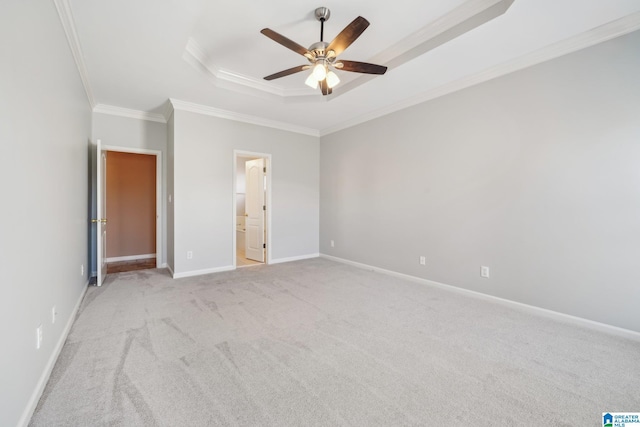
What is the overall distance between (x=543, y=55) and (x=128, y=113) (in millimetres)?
5654

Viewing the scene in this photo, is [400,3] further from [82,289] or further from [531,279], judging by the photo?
[82,289]

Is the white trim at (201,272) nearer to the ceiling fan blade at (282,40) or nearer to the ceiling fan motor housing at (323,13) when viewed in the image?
the ceiling fan blade at (282,40)

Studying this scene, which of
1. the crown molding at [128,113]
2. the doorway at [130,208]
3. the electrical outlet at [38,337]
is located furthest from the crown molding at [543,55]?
the doorway at [130,208]

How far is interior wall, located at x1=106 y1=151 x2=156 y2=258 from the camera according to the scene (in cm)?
553

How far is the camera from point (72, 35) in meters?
2.42

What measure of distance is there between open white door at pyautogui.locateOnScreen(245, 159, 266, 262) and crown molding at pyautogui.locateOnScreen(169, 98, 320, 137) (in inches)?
28.8

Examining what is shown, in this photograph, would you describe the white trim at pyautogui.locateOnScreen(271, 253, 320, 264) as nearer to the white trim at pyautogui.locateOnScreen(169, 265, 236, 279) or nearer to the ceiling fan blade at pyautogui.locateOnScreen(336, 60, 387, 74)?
the white trim at pyautogui.locateOnScreen(169, 265, 236, 279)

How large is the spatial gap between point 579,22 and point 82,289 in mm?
5802

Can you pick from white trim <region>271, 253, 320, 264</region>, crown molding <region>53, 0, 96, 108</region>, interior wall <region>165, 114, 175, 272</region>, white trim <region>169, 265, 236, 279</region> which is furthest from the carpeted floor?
crown molding <region>53, 0, 96, 108</region>

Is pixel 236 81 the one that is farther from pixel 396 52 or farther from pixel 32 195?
pixel 32 195

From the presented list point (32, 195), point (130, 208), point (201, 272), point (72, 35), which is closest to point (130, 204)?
point (130, 208)

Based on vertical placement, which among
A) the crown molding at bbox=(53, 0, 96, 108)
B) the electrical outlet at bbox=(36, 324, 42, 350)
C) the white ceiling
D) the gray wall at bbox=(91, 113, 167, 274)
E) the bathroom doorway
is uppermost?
the white ceiling

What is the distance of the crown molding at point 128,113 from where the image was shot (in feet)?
13.8

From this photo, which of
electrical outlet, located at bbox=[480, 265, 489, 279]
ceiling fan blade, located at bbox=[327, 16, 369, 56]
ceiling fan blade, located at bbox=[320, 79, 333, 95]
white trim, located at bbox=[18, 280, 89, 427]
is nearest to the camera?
white trim, located at bbox=[18, 280, 89, 427]
